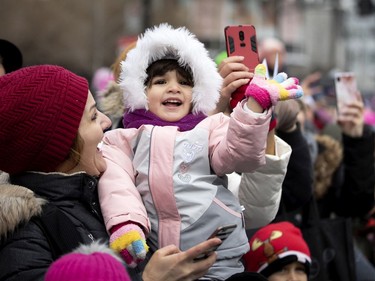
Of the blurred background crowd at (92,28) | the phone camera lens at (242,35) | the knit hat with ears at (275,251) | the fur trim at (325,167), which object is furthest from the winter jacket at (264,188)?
the blurred background crowd at (92,28)

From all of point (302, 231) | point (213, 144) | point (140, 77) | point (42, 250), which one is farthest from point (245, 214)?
point (302, 231)

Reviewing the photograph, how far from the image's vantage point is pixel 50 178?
291 centimetres

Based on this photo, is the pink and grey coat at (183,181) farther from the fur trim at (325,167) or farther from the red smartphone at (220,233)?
the fur trim at (325,167)

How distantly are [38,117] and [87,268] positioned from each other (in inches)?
Answer: 27.9

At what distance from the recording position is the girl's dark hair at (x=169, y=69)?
11.1 ft

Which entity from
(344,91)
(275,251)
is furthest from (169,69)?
(344,91)

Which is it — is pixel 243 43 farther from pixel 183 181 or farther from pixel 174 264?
pixel 174 264

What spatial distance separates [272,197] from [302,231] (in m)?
1.39

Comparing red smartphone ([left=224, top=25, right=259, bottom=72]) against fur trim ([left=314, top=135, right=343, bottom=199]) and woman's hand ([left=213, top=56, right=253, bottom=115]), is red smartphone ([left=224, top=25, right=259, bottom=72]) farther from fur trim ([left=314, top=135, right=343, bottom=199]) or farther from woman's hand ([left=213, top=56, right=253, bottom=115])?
fur trim ([left=314, top=135, right=343, bottom=199])

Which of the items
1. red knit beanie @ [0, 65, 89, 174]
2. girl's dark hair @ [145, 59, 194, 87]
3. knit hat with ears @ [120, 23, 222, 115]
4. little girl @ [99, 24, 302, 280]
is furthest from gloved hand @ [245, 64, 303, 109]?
red knit beanie @ [0, 65, 89, 174]

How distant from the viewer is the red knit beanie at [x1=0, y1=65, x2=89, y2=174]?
9.35 feet

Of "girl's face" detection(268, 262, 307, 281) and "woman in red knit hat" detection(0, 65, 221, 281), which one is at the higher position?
"woman in red knit hat" detection(0, 65, 221, 281)

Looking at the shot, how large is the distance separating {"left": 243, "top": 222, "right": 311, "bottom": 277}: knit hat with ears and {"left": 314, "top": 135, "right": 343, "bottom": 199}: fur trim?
110cm

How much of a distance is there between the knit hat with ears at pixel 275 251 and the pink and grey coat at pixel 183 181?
1.12 metres
